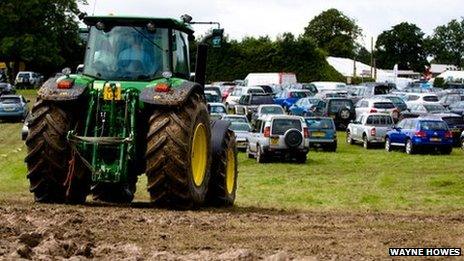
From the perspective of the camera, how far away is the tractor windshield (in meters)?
14.8

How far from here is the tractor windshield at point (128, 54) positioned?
Answer: 14.8 meters

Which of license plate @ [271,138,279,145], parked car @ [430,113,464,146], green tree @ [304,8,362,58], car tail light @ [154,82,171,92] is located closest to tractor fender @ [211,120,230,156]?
car tail light @ [154,82,171,92]

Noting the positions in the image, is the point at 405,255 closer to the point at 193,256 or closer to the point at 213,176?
the point at 193,256

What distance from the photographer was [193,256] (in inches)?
350

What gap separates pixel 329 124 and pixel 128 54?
27273 millimetres

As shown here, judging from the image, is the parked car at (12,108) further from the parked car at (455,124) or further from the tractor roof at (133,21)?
the tractor roof at (133,21)

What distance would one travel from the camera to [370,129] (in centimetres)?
4403

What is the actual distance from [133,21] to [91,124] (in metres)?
1.65

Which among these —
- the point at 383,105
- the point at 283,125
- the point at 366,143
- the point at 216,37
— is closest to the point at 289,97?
the point at 383,105

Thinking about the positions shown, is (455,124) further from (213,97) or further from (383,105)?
(213,97)

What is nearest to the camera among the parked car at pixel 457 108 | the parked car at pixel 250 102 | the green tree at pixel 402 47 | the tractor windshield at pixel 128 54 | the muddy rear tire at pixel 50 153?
the muddy rear tire at pixel 50 153

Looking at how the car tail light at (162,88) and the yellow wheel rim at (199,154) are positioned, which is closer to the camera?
the car tail light at (162,88)

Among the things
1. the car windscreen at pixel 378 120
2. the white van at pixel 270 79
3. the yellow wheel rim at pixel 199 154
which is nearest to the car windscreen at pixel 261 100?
the car windscreen at pixel 378 120

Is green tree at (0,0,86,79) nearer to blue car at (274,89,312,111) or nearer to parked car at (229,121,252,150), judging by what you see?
blue car at (274,89,312,111)
